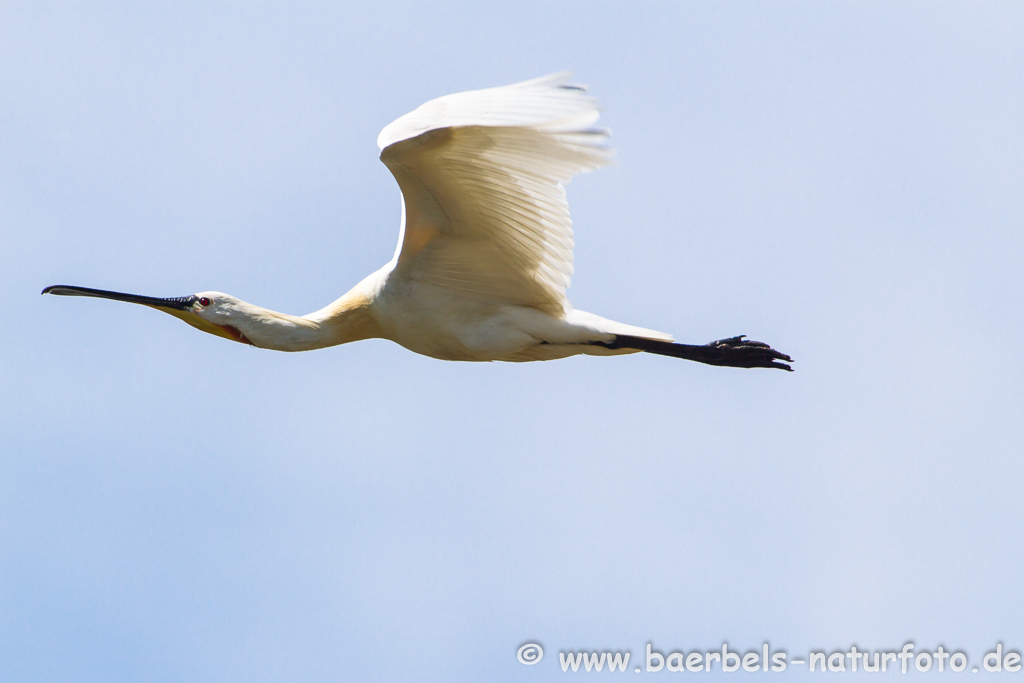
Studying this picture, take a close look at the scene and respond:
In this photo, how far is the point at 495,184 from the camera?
931 cm

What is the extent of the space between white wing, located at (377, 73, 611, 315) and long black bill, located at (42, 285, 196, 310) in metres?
2.07

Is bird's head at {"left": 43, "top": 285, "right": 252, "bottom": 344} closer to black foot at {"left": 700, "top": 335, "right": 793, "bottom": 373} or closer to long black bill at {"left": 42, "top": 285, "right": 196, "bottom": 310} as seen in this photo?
long black bill at {"left": 42, "top": 285, "right": 196, "bottom": 310}

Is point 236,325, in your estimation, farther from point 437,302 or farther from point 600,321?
point 600,321

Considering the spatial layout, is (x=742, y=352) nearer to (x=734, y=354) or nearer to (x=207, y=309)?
(x=734, y=354)

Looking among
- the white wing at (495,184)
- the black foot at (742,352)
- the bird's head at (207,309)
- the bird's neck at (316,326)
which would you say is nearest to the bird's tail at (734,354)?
the black foot at (742,352)

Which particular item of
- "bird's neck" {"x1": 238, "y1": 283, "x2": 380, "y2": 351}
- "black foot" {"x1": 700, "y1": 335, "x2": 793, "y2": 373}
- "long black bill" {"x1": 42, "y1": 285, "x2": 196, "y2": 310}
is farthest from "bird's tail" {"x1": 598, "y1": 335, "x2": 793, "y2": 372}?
"long black bill" {"x1": 42, "y1": 285, "x2": 196, "y2": 310}

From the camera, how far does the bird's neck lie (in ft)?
35.4

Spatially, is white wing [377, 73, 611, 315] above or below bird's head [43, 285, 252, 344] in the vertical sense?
above

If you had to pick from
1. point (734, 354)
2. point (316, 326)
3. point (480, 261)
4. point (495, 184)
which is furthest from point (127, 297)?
point (734, 354)

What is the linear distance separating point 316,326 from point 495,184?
2.37 m

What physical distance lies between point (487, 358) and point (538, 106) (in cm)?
249

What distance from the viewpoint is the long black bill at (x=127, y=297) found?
11.2 metres

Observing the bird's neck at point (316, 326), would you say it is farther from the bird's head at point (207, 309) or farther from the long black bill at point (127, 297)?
the long black bill at point (127, 297)

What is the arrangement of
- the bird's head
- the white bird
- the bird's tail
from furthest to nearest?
the bird's head → the bird's tail → the white bird
